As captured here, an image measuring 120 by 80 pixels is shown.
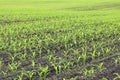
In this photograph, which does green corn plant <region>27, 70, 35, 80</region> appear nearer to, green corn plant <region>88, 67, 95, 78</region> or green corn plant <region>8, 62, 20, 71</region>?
green corn plant <region>8, 62, 20, 71</region>

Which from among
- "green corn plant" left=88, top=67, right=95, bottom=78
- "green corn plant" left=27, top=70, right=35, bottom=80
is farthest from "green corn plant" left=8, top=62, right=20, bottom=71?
"green corn plant" left=88, top=67, right=95, bottom=78

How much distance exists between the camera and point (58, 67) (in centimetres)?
916

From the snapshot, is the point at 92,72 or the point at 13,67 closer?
the point at 92,72

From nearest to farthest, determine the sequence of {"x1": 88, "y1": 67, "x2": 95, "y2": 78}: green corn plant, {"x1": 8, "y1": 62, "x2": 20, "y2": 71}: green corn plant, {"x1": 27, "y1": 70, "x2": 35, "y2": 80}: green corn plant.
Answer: {"x1": 27, "y1": 70, "x2": 35, "y2": 80}: green corn plant, {"x1": 88, "y1": 67, "x2": 95, "y2": 78}: green corn plant, {"x1": 8, "y1": 62, "x2": 20, "y2": 71}: green corn plant

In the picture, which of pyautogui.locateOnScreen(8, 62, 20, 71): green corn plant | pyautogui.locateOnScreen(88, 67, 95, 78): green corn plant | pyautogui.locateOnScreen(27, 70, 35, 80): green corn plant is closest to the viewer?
pyautogui.locateOnScreen(27, 70, 35, 80): green corn plant

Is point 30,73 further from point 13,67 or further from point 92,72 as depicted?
point 92,72

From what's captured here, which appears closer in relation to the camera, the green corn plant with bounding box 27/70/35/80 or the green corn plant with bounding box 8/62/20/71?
the green corn plant with bounding box 27/70/35/80

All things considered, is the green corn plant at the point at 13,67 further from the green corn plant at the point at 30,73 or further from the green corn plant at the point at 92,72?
the green corn plant at the point at 92,72

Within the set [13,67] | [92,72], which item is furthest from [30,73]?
[92,72]

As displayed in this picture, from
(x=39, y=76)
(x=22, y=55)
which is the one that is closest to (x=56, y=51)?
(x=22, y=55)

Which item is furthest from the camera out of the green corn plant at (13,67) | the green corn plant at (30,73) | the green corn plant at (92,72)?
the green corn plant at (13,67)

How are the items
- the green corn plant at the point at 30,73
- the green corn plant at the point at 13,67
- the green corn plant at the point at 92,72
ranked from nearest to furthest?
the green corn plant at the point at 30,73
the green corn plant at the point at 92,72
the green corn plant at the point at 13,67

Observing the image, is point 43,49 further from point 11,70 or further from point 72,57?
point 11,70

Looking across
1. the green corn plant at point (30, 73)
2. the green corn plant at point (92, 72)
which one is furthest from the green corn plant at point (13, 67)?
the green corn plant at point (92, 72)
